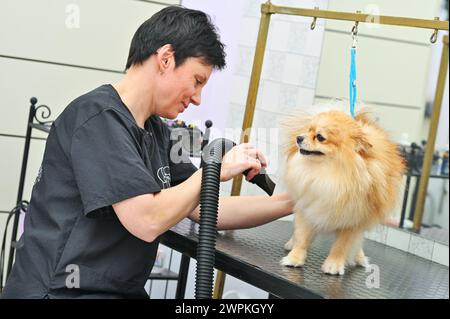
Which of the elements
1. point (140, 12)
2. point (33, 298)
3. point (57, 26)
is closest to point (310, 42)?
point (140, 12)

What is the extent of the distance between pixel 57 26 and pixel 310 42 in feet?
3.67

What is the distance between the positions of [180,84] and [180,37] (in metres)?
0.11

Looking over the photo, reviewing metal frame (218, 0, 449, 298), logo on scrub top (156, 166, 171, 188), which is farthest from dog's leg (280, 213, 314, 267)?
metal frame (218, 0, 449, 298)

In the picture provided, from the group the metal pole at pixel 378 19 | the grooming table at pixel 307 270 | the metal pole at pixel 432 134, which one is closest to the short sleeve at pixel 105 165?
the grooming table at pixel 307 270

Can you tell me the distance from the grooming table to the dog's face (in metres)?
0.28

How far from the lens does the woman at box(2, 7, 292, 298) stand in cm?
144

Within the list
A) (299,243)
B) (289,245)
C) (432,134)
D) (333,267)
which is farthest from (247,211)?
(432,134)

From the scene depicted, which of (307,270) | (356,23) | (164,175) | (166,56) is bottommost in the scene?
(307,270)

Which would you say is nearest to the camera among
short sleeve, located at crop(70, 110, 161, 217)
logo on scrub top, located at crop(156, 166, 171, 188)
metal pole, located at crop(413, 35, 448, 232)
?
short sleeve, located at crop(70, 110, 161, 217)

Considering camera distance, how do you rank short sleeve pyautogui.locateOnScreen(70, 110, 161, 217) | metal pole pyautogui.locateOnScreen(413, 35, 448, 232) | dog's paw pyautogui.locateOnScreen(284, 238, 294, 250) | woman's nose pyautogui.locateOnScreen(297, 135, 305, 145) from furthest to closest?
metal pole pyautogui.locateOnScreen(413, 35, 448, 232), dog's paw pyautogui.locateOnScreen(284, 238, 294, 250), woman's nose pyautogui.locateOnScreen(297, 135, 305, 145), short sleeve pyautogui.locateOnScreen(70, 110, 161, 217)

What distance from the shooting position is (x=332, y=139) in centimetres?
152

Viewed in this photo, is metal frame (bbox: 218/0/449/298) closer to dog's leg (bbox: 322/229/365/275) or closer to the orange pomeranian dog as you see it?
the orange pomeranian dog

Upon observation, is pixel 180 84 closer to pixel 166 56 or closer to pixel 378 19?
pixel 166 56

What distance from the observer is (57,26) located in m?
2.96
